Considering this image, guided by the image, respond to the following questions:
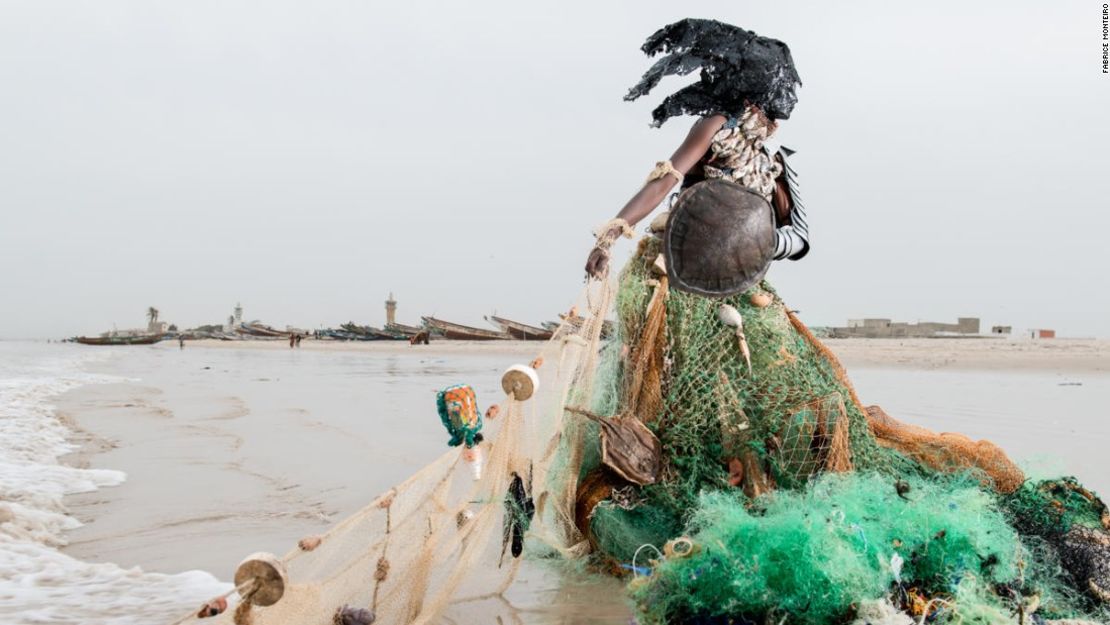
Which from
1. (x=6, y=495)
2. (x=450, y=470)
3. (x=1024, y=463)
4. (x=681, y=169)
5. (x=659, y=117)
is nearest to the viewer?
(x=450, y=470)

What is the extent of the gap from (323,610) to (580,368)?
3.88 feet

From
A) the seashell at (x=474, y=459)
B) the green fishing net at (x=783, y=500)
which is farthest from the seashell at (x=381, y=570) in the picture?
the green fishing net at (x=783, y=500)

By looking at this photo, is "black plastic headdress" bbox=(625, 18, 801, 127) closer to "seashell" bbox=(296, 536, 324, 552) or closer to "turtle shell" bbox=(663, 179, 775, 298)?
"turtle shell" bbox=(663, 179, 775, 298)

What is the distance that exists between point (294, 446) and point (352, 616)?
181 inches

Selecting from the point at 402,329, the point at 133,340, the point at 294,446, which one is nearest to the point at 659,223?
the point at 294,446

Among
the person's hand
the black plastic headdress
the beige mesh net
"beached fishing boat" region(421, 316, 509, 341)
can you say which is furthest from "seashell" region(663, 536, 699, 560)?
"beached fishing boat" region(421, 316, 509, 341)

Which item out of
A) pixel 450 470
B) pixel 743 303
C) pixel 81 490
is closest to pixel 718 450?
pixel 743 303

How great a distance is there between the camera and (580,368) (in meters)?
2.86

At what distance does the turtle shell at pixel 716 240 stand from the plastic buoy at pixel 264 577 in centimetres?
144

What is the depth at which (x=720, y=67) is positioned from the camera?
2.70m

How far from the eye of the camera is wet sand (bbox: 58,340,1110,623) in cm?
367

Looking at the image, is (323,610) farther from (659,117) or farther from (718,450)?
(659,117)

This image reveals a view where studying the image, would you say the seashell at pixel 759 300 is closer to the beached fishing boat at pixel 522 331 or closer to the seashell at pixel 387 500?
the seashell at pixel 387 500

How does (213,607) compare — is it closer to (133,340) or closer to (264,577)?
(264,577)
